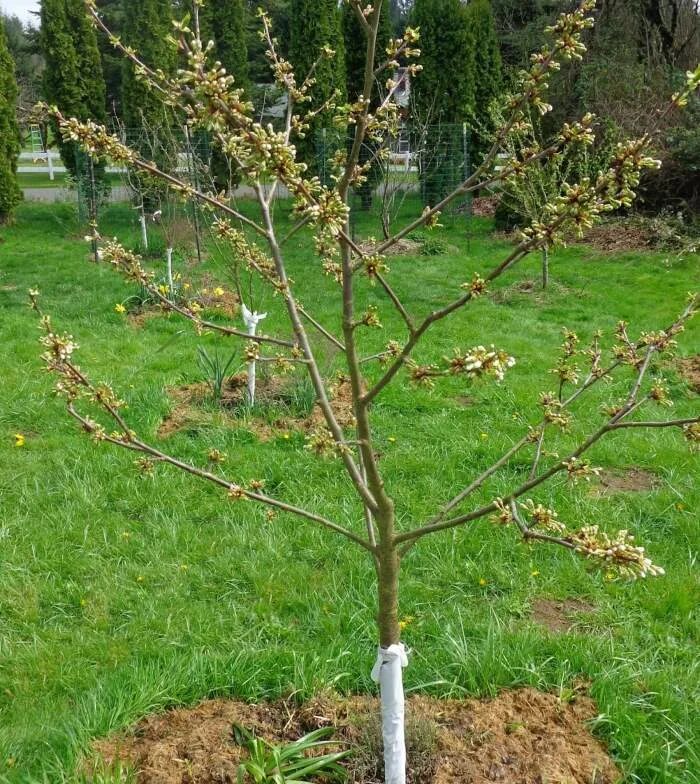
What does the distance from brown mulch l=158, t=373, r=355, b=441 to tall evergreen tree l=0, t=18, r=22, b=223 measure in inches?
431

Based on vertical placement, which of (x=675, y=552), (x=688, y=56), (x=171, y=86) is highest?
(x=688, y=56)

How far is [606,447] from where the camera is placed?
5.13 m

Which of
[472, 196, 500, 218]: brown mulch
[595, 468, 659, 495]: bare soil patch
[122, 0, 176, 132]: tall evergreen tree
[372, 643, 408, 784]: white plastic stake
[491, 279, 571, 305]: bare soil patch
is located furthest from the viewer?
[472, 196, 500, 218]: brown mulch

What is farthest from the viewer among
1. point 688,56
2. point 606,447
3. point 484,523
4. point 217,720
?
point 688,56

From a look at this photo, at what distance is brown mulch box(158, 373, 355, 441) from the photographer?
17.9ft

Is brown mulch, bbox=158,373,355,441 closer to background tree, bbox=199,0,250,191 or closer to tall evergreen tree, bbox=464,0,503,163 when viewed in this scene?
tall evergreen tree, bbox=464,0,503,163

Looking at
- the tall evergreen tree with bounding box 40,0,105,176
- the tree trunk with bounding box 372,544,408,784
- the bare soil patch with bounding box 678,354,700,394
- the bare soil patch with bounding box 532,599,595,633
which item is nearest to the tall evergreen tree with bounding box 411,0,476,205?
the tall evergreen tree with bounding box 40,0,105,176

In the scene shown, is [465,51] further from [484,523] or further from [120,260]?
[120,260]

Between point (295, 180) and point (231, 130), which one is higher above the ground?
point (231, 130)

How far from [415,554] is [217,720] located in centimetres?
166

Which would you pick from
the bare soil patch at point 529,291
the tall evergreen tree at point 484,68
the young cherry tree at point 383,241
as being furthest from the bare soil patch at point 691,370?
the tall evergreen tree at point 484,68

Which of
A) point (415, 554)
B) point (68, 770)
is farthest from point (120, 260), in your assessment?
point (415, 554)

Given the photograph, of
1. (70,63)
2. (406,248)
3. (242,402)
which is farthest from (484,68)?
(242,402)

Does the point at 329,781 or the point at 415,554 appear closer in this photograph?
the point at 329,781
